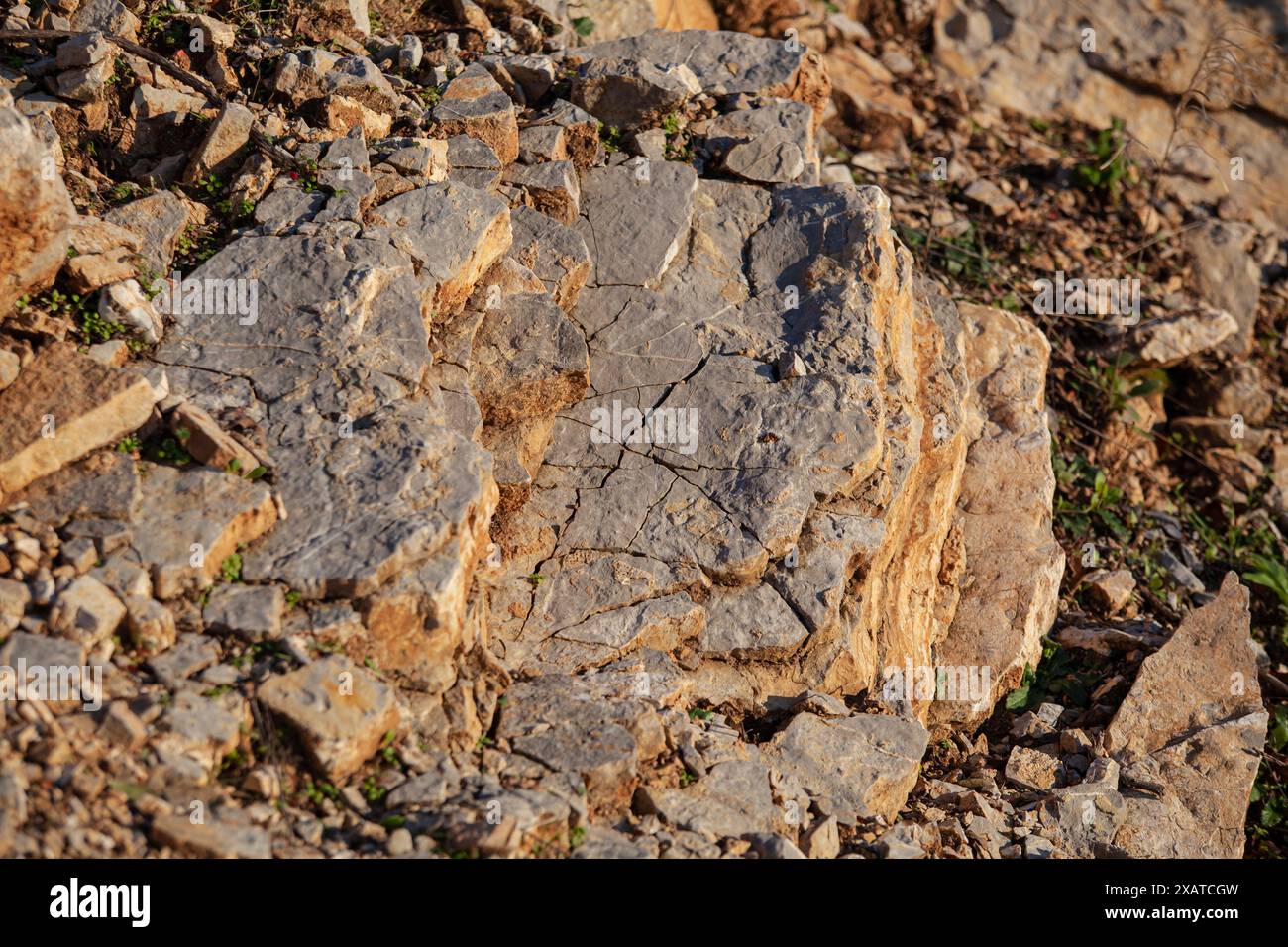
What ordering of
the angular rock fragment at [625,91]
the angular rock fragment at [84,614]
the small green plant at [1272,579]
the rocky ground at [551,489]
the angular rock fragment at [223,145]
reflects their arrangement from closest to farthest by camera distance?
1. the angular rock fragment at [84,614]
2. the rocky ground at [551,489]
3. the angular rock fragment at [223,145]
4. the angular rock fragment at [625,91]
5. the small green plant at [1272,579]

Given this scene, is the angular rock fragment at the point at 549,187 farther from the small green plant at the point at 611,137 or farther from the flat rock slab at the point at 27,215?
the flat rock slab at the point at 27,215

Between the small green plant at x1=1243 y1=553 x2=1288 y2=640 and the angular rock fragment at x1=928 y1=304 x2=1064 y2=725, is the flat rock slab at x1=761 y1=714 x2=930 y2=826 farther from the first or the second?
the small green plant at x1=1243 y1=553 x2=1288 y2=640

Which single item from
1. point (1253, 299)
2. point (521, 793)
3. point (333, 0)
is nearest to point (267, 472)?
point (521, 793)

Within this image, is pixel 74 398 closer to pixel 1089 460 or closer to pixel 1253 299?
pixel 1089 460

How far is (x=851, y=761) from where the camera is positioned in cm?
557

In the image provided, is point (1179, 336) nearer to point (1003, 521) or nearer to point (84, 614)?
point (1003, 521)

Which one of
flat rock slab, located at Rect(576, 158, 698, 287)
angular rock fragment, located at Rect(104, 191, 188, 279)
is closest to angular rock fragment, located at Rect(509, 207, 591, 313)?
flat rock slab, located at Rect(576, 158, 698, 287)

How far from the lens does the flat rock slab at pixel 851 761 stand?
17.9 ft

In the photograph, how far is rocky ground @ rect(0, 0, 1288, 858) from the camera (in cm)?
453

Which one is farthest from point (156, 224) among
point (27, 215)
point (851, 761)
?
point (851, 761)

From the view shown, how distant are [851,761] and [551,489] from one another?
1998mm

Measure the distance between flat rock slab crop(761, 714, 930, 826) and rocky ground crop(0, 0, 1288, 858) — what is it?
3cm

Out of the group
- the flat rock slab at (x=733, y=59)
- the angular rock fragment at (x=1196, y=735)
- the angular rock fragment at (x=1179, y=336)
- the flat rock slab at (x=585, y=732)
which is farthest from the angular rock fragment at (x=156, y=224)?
the angular rock fragment at (x=1179, y=336)

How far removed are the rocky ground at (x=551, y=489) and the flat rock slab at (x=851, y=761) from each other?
0.03 metres
